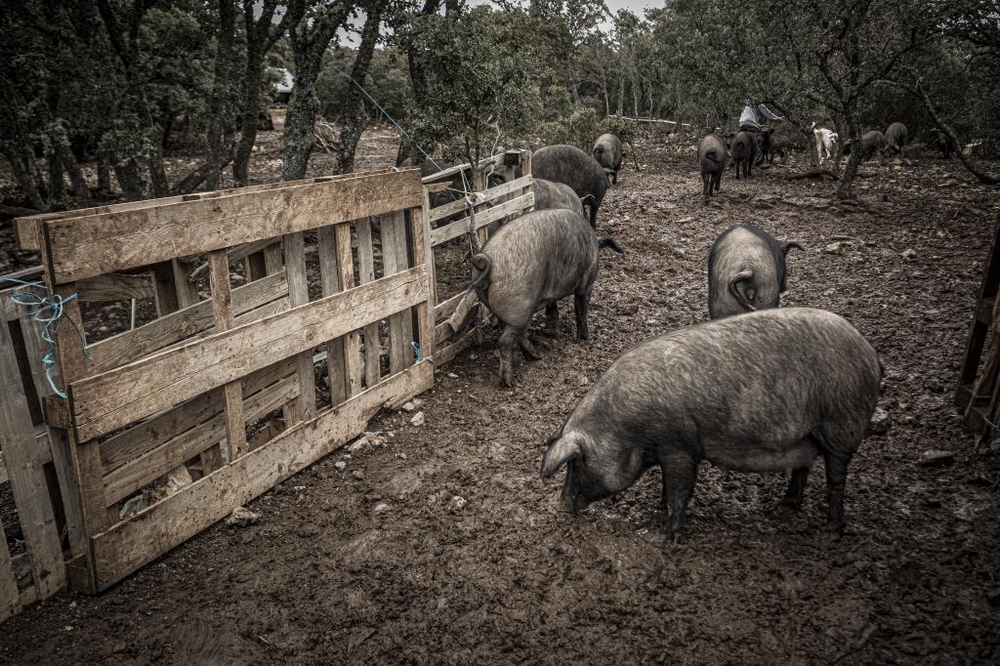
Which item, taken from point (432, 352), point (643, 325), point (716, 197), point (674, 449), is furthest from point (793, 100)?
point (674, 449)

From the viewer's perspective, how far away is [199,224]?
3627 mm

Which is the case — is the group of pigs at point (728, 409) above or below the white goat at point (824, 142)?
below

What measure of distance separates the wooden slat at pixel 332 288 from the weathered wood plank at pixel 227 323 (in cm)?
84

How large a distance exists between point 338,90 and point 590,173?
1657 centimetres

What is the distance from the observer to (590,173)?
11.1 metres

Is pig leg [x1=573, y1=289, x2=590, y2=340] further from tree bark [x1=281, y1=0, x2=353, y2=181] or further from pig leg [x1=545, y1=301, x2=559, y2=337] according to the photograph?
tree bark [x1=281, y1=0, x2=353, y2=181]

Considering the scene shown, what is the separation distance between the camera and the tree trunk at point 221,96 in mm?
8297

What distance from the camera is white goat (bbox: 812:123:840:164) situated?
18.2 metres

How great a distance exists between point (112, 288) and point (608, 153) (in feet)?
41.2

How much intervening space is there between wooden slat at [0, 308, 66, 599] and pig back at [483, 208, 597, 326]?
350 cm

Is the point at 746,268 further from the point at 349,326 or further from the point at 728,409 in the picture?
the point at 349,326

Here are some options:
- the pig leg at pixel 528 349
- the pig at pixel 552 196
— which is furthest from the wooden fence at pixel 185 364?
the pig at pixel 552 196

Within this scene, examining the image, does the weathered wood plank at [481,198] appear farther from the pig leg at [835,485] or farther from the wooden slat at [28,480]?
the pig leg at [835,485]

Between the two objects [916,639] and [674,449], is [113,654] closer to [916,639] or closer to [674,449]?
[674,449]
